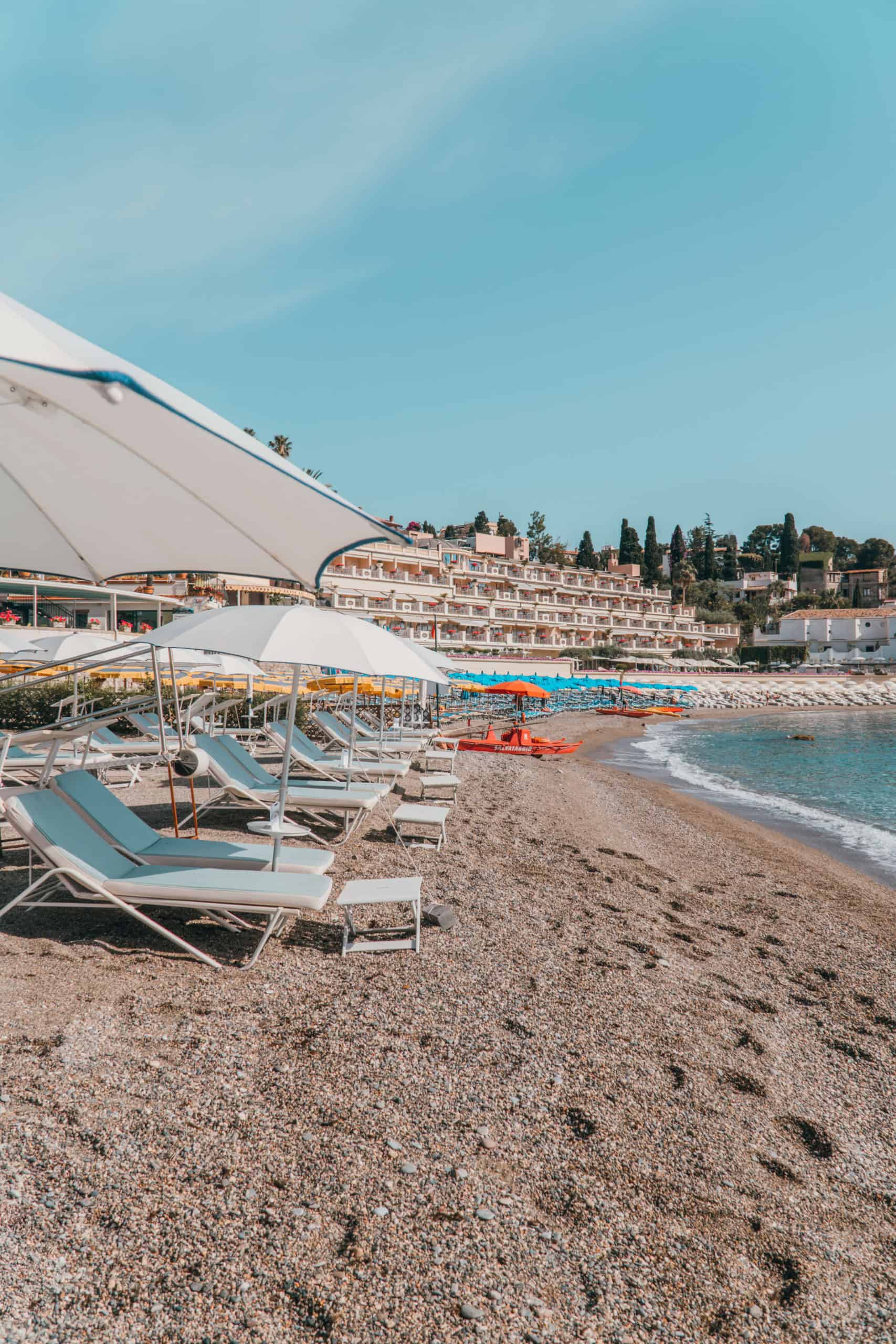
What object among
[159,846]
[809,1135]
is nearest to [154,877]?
[159,846]

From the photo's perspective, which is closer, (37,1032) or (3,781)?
(37,1032)

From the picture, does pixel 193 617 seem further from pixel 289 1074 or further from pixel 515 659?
pixel 515 659

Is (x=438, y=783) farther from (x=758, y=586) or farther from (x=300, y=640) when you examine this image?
(x=758, y=586)

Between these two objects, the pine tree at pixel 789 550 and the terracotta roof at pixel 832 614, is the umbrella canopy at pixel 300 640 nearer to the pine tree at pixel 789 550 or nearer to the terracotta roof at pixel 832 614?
the terracotta roof at pixel 832 614

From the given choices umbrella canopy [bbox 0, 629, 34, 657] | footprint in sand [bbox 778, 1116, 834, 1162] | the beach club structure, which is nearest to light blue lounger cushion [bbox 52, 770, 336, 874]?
footprint in sand [bbox 778, 1116, 834, 1162]

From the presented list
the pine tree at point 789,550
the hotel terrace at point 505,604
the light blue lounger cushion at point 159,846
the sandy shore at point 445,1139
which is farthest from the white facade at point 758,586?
the sandy shore at point 445,1139

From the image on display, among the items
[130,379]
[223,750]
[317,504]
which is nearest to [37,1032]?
[317,504]

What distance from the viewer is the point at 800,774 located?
68.9 feet

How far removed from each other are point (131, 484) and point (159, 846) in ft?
9.68

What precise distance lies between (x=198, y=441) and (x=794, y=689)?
6571cm

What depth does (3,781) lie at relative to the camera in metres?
9.44

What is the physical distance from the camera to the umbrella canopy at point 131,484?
1812 mm

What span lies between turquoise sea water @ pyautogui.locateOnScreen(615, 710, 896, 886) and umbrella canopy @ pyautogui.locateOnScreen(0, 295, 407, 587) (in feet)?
30.0

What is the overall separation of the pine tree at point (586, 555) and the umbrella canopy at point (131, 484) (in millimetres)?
108544
